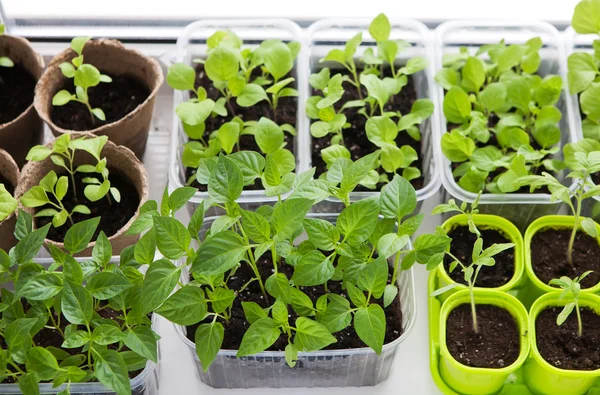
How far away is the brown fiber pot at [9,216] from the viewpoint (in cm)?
127

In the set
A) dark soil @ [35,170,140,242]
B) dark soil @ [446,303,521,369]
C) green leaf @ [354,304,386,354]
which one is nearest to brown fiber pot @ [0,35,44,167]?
dark soil @ [35,170,140,242]

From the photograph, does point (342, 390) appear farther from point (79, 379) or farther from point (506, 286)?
point (79, 379)

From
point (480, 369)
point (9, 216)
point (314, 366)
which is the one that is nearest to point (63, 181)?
point (9, 216)

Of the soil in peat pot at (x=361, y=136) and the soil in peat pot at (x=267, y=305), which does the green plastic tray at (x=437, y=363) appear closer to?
the soil in peat pot at (x=267, y=305)

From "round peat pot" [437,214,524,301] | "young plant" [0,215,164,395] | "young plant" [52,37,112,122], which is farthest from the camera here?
"young plant" [52,37,112,122]

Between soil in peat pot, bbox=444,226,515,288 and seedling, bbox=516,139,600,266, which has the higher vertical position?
seedling, bbox=516,139,600,266

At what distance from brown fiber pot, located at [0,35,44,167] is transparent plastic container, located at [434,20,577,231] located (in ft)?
2.52

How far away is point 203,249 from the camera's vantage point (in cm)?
102

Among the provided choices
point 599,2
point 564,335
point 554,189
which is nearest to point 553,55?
point 599,2

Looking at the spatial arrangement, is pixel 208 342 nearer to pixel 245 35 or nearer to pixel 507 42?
pixel 245 35

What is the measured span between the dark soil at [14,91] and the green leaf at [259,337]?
698 millimetres

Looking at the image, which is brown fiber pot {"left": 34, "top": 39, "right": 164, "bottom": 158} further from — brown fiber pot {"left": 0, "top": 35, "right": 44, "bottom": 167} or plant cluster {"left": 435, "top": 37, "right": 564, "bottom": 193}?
plant cluster {"left": 435, "top": 37, "right": 564, "bottom": 193}

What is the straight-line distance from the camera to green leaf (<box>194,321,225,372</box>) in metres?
1.08

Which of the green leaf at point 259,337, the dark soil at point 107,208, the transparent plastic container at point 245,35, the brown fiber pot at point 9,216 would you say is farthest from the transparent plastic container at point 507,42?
the brown fiber pot at point 9,216
